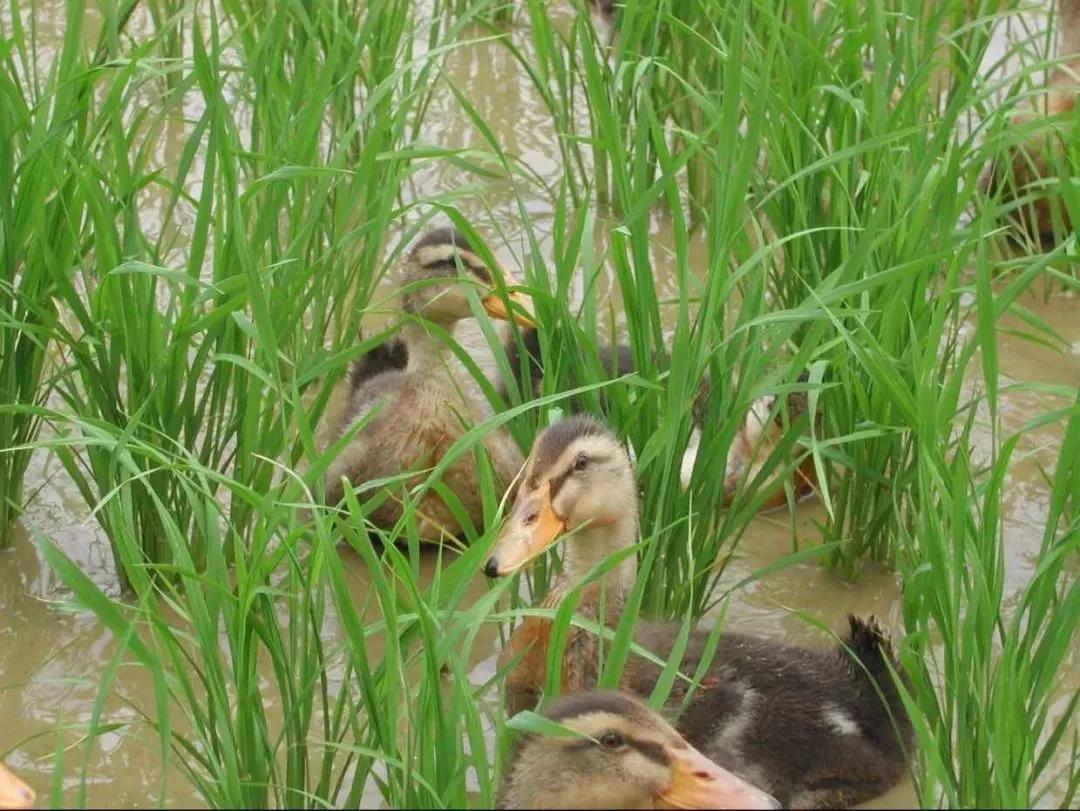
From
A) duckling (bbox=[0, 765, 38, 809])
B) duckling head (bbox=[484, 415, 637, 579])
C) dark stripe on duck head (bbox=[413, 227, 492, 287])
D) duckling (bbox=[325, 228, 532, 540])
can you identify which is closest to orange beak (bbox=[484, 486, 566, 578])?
duckling head (bbox=[484, 415, 637, 579])

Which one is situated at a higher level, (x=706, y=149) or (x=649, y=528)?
(x=706, y=149)

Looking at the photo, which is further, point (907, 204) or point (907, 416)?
point (907, 204)

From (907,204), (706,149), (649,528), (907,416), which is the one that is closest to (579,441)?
(649,528)

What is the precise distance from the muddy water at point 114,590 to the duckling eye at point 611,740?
745 mm

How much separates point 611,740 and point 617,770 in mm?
44

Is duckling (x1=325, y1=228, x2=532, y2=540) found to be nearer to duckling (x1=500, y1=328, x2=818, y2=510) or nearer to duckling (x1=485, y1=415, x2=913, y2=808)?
duckling (x1=500, y1=328, x2=818, y2=510)

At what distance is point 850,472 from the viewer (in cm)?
412

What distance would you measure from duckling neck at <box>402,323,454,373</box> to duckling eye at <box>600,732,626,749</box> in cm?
174

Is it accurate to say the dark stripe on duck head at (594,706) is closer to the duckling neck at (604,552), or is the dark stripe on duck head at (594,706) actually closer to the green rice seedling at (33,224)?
the duckling neck at (604,552)

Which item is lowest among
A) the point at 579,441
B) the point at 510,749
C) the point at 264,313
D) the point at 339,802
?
the point at 339,802

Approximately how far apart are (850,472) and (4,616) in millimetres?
1623

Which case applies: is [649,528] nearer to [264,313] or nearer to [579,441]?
[579,441]

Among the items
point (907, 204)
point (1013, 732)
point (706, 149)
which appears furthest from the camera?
point (706, 149)

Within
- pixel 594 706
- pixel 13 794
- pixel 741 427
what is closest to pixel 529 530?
pixel 594 706
